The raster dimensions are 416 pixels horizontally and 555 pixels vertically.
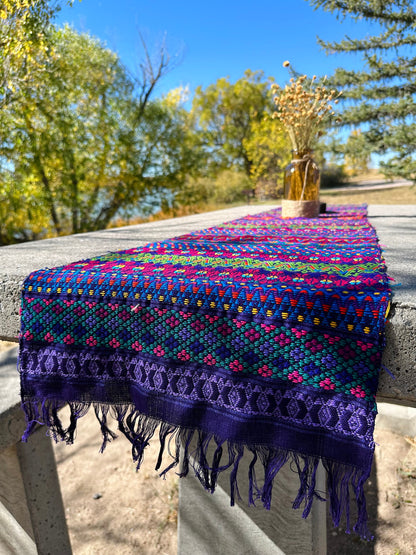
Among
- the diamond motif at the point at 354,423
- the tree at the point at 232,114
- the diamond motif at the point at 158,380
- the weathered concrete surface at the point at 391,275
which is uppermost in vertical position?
the tree at the point at 232,114

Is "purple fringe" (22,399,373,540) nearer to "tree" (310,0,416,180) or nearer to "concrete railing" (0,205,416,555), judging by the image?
Result: "concrete railing" (0,205,416,555)

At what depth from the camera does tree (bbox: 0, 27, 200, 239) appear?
5898 millimetres

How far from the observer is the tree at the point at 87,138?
232 inches

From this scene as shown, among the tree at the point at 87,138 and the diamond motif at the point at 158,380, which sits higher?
the tree at the point at 87,138

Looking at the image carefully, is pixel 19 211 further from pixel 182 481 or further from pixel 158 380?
pixel 158 380

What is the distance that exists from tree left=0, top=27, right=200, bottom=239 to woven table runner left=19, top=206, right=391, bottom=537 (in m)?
5.61

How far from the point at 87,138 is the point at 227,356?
6612 millimetres

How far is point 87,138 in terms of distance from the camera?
6.56 metres

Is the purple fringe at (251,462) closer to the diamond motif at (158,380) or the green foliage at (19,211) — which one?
the diamond motif at (158,380)

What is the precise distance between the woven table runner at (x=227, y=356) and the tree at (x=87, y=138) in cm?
561

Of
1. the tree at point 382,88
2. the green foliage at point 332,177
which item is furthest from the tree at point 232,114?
the tree at point 382,88

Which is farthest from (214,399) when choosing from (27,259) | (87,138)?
(87,138)

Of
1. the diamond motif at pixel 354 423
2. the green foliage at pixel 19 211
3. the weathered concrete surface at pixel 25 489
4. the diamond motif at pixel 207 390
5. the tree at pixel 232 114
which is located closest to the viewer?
the diamond motif at pixel 354 423

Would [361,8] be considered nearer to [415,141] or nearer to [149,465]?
[415,141]
